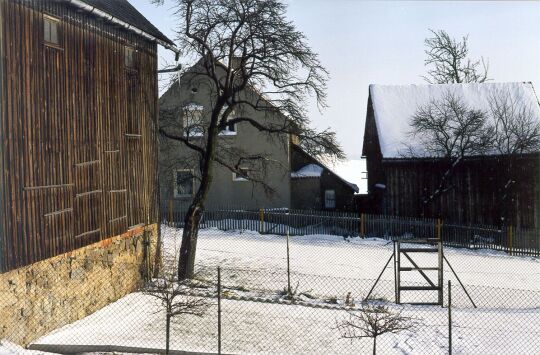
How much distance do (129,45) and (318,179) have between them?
1946 centimetres

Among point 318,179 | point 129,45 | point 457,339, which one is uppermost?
point 129,45

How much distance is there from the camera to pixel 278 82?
1886cm

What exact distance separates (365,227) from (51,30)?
775 inches

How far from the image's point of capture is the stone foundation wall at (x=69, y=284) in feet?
35.7

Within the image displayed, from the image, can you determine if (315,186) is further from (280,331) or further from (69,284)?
(69,284)

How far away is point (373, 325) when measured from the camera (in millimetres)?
8852

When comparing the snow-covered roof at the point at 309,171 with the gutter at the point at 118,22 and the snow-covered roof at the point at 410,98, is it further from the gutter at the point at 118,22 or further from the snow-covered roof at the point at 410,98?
the gutter at the point at 118,22

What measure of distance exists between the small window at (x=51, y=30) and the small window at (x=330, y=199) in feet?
Result: 77.1

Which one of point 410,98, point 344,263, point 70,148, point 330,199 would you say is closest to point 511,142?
point 410,98

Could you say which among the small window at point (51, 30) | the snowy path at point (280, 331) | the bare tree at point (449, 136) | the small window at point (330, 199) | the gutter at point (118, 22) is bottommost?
the snowy path at point (280, 331)

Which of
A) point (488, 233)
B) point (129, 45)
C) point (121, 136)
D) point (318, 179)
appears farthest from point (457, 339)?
point (318, 179)

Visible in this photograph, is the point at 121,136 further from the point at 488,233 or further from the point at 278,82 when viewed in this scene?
the point at 488,233

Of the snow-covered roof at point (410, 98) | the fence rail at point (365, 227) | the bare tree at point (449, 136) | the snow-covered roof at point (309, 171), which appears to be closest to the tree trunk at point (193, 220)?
the fence rail at point (365, 227)

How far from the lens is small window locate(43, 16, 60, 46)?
A: 1188cm
